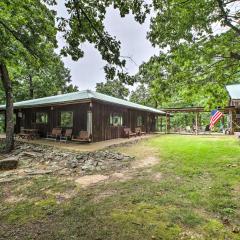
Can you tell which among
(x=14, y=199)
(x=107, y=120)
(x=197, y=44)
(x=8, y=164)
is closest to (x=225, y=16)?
(x=197, y=44)

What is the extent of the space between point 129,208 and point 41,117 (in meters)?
13.9

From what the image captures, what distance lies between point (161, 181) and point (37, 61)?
25.2 feet

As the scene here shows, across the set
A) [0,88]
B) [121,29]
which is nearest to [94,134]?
[121,29]

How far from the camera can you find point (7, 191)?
5.42 meters

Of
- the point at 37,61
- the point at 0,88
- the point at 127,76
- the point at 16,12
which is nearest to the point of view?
the point at 127,76

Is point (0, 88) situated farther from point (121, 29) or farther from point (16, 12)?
point (121, 29)

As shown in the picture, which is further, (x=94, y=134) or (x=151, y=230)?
(x=94, y=134)

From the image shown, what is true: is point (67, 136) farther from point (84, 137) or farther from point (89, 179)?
point (89, 179)

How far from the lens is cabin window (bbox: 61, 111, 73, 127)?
14.0 metres

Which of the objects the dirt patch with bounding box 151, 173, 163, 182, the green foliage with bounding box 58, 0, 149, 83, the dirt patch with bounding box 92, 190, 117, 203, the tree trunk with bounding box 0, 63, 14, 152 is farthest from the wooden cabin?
the dirt patch with bounding box 92, 190, 117, 203

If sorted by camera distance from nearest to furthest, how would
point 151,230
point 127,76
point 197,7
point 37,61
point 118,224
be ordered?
point 151,230, point 118,224, point 127,76, point 197,7, point 37,61

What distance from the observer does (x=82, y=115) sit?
13.3 meters

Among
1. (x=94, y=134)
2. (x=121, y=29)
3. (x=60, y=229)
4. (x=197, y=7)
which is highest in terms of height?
(x=197, y=7)

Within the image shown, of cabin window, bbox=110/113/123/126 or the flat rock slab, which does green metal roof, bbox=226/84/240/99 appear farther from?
the flat rock slab
